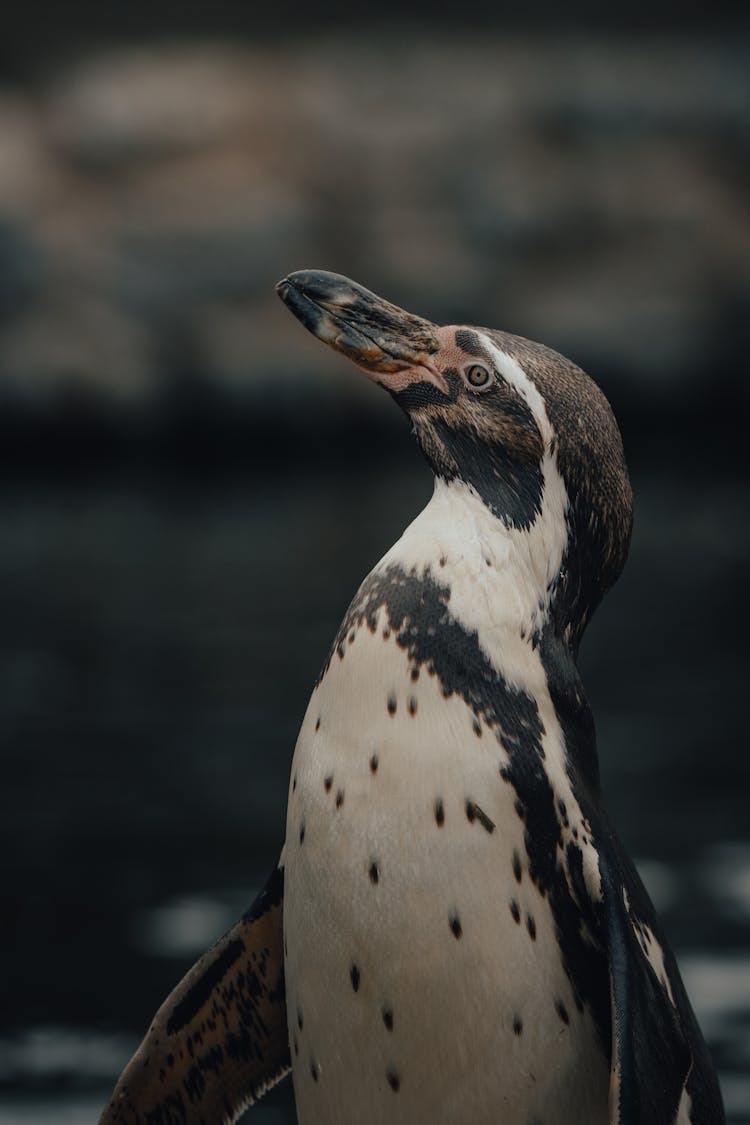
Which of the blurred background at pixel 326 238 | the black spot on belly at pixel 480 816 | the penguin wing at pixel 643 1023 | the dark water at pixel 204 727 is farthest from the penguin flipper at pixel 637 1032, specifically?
the blurred background at pixel 326 238

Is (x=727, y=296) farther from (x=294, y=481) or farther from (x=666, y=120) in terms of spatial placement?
(x=294, y=481)

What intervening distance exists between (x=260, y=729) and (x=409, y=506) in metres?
3.05

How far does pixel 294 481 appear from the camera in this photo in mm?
8828

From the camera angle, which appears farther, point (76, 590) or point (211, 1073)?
point (76, 590)

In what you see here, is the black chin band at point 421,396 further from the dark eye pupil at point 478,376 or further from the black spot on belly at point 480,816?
the black spot on belly at point 480,816

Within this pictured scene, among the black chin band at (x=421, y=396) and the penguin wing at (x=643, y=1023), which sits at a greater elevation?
the black chin band at (x=421, y=396)

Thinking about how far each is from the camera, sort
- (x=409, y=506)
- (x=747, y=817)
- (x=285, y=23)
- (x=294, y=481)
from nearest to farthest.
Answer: (x=747, y=817)
(x=409, y=506)
(x=294, y=481)
(x=285, y=23)

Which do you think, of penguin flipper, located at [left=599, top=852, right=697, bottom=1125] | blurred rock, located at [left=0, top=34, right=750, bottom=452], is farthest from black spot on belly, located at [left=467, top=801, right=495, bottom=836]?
blurred rock, located at [left=0, top=34, right=750, bottom=452]

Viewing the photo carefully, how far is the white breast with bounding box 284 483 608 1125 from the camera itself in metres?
1.47

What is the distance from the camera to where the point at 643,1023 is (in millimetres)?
1427

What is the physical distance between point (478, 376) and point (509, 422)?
0.19 feet

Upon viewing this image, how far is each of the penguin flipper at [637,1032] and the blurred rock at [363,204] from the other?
8325 millimetres

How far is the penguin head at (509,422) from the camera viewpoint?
1558mm

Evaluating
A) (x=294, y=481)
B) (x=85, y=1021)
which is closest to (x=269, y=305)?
(x=294, y=481)
